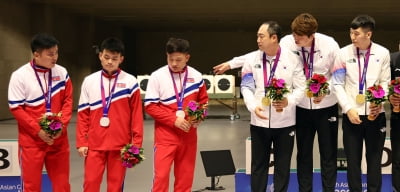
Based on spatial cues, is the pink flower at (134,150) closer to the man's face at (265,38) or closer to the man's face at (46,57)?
the man's face at (46,57)

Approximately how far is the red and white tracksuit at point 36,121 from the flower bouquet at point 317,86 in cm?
184

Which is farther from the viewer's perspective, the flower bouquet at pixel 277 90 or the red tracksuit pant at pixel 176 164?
the red tracksuit pant at pixel 176 164

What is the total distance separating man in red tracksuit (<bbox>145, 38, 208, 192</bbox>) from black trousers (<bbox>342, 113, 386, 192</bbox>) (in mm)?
1188

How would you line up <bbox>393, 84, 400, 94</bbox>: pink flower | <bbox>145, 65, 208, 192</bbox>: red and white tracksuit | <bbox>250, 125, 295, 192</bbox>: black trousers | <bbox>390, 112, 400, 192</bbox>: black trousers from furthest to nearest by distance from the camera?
<bbox>390, 112, 400, 192</bbox>: black trousers
<bbox>250, 125, 295, 192</bbox>: black trousers
<bbox>145, 65, 208, 192</bbox>: red and white tracksuit
<bbox>393, 84, 400, 94</bbox>: pink flower

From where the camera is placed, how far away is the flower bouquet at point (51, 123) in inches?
150

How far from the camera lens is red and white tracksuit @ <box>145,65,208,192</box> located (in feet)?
13.2

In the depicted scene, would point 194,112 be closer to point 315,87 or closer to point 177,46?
point 177,46

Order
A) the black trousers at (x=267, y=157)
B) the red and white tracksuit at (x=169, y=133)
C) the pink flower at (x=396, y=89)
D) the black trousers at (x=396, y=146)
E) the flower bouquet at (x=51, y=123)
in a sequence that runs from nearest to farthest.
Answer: the flower bouquet at (x=51, y=123) < the pink flower at (x=396, y=89) < the red and white tracksuit at (x=169, y=133) < the black trousers at (x=267, y=157) < the black trousers at (x=396, y=146)

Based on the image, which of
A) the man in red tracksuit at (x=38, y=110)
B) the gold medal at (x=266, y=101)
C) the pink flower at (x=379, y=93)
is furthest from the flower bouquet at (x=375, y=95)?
the man in red tracksuit at (x=38, y=110)

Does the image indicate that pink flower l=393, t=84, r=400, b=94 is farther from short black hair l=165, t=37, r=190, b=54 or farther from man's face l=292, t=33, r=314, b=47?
short black hair l=165, t=37, r=190, b=54

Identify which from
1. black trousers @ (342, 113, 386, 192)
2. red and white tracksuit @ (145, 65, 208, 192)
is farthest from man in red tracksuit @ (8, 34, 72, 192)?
black trousers @ (342, 113, 386, 192)

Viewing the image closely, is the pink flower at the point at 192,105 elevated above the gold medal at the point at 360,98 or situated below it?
below

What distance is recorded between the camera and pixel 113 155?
3979 millimetres

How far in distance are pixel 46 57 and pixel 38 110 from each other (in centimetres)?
40
